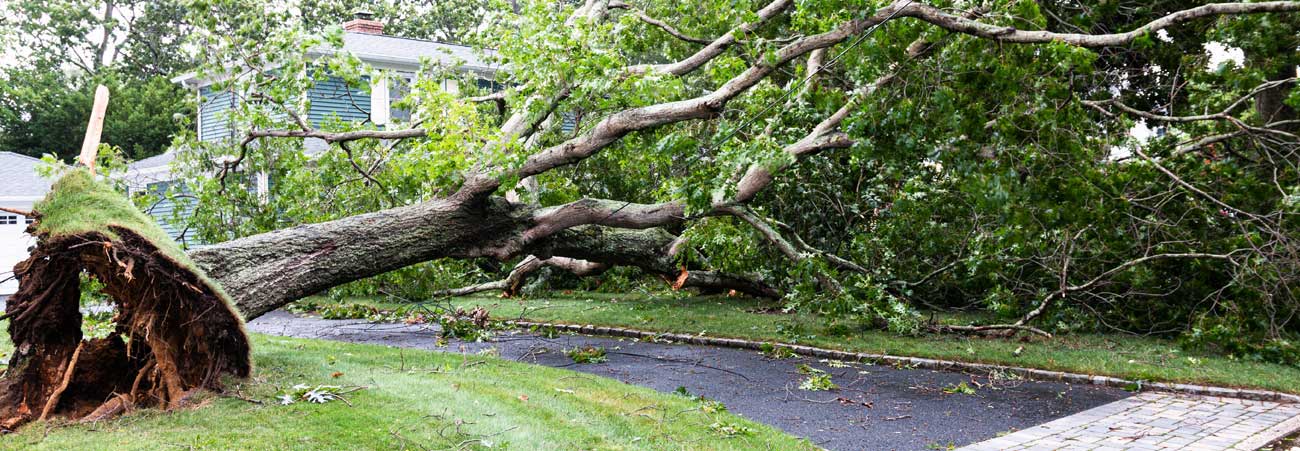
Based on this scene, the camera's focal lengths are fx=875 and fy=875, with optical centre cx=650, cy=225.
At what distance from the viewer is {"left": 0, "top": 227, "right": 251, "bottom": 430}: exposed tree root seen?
528 cm

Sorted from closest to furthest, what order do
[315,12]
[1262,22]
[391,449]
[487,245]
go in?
[391,449] → [1262,22] → [487,245] → [315,12]

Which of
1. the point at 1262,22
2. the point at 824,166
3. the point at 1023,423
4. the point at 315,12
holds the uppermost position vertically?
the point at 315,12

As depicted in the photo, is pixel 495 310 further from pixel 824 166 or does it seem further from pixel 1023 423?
pixel 1023 423

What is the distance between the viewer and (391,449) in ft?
15.4

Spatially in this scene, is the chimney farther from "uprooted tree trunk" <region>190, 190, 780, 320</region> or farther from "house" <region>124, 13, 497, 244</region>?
"uprooted tree trunk" <region>190, 190, 780, 320</region>

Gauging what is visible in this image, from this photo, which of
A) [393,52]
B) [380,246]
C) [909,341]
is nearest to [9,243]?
[393,52]

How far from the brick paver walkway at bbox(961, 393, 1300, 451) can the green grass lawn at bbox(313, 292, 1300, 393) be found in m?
0.80

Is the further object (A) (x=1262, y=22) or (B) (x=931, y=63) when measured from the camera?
(B) (x=931, y=63)

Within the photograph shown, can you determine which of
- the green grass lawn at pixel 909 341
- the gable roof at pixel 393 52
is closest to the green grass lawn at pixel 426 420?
the green grass lawn at pixel 909 341

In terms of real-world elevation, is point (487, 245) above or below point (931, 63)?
below

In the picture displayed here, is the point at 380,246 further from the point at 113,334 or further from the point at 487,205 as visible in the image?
the point at 113,334

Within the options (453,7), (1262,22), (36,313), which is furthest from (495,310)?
(453,7)

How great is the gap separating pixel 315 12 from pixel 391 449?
30573 mm

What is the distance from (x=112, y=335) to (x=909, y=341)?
778cm
